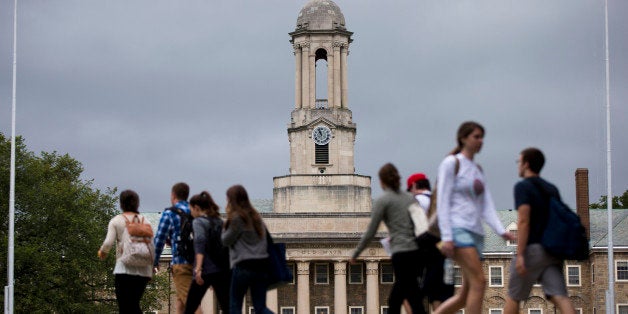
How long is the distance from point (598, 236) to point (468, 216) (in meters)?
85.4

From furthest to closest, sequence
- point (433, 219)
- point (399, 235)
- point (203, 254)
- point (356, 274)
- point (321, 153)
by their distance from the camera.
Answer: point (321, 153)
point (356, 274)
point (203, 254)
point (399, 235)
point (433, 219)

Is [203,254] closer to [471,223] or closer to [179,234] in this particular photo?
[179,234]

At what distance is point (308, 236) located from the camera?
3974 inches

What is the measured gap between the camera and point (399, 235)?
20.7 m

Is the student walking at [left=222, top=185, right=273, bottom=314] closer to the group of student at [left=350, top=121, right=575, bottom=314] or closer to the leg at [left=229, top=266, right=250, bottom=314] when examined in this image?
the leg at [left=229, top=266, right=250, bottom=314]

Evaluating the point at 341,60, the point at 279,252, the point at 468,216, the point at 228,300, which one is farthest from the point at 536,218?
the point at 341,60

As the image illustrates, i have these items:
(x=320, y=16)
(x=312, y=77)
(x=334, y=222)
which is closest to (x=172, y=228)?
(x=334, y=222)

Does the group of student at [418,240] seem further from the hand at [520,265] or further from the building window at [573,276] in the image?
the building window at [573,276]

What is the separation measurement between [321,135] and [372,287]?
12.1 metres

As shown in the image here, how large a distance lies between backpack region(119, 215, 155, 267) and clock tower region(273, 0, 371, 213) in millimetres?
79568

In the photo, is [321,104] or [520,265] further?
[321,104]

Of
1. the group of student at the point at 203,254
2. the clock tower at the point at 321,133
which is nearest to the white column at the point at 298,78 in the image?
the clock tower at the point at 321,133

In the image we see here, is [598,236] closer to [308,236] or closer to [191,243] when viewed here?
[308,236]

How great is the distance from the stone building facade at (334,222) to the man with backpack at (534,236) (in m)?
78.6
